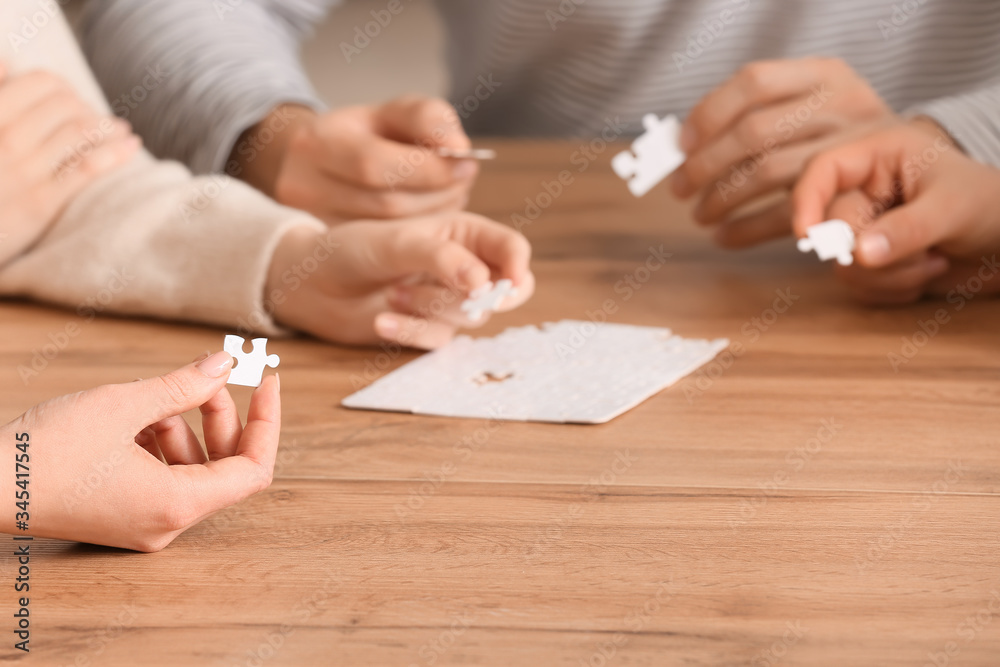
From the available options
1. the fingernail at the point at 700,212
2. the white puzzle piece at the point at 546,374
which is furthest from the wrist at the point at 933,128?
the white puzzle piece at the point at 546,374

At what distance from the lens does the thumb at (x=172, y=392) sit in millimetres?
494

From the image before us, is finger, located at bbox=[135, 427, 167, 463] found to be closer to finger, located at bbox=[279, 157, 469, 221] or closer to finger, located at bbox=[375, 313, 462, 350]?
finger, located at bbox=[375, 313, 462, 350]

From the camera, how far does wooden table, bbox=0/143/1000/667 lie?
0.43 metres

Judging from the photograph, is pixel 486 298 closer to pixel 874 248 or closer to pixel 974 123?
pixel 874 248

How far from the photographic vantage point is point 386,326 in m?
0.81

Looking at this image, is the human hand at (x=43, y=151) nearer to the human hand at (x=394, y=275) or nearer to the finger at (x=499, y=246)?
the human hand at (x=394, y=275)

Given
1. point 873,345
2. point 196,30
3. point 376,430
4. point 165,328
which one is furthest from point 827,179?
point 196,30

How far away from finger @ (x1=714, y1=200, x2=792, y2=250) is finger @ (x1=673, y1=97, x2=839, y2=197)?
54mm

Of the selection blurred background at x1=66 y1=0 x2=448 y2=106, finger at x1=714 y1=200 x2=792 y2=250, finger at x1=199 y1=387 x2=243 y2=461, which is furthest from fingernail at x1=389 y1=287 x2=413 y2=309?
Answer: blurred background at x1=66 y1=0 x2=448 y2=106

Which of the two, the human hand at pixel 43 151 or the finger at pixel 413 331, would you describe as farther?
the human hand at pixel 43 151

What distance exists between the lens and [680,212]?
1288mm

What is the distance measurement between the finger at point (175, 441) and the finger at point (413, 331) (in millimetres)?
292

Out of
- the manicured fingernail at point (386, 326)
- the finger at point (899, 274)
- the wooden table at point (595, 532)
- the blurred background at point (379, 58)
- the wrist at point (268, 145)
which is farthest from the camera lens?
the blurred background at point (379, 58)

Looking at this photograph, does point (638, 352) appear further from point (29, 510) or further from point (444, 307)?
point (29, 510)
